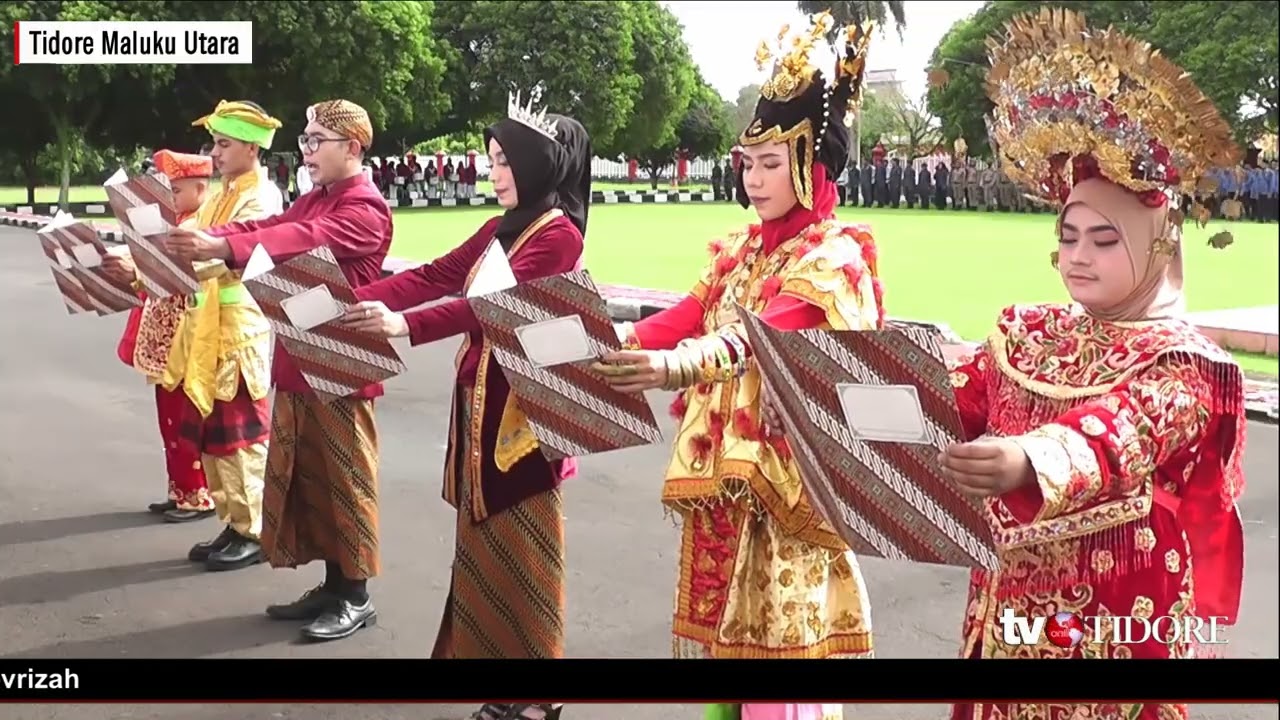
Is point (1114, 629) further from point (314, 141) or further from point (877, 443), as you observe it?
point (314, 141)

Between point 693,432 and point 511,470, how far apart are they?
570 mm

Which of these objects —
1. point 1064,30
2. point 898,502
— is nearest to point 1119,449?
point 898,502

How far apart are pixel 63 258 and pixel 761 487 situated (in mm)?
2353

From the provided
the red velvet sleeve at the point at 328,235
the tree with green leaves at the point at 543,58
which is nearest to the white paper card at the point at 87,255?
the red velvet sleeve at the point at 328,235

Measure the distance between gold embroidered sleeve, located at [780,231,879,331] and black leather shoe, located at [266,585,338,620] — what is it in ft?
5.99

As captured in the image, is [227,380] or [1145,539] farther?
[227,380]

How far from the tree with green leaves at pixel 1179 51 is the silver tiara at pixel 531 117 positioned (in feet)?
2.57

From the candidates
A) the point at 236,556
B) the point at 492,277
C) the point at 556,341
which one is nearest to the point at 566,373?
the point at 556,341

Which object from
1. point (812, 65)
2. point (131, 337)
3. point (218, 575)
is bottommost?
point (218, 575)

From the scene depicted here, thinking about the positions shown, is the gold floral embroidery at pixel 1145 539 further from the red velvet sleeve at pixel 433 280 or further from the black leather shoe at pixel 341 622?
the black leather shoe at pixel 341 622

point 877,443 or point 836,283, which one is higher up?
point 836,283

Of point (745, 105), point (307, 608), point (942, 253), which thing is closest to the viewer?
point (745, 105)

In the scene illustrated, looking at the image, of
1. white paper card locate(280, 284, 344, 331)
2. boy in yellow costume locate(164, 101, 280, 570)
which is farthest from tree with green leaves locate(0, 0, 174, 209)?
boy in yellow costume locate(164, 101, 280, 570)

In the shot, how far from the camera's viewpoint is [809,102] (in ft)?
6.65
